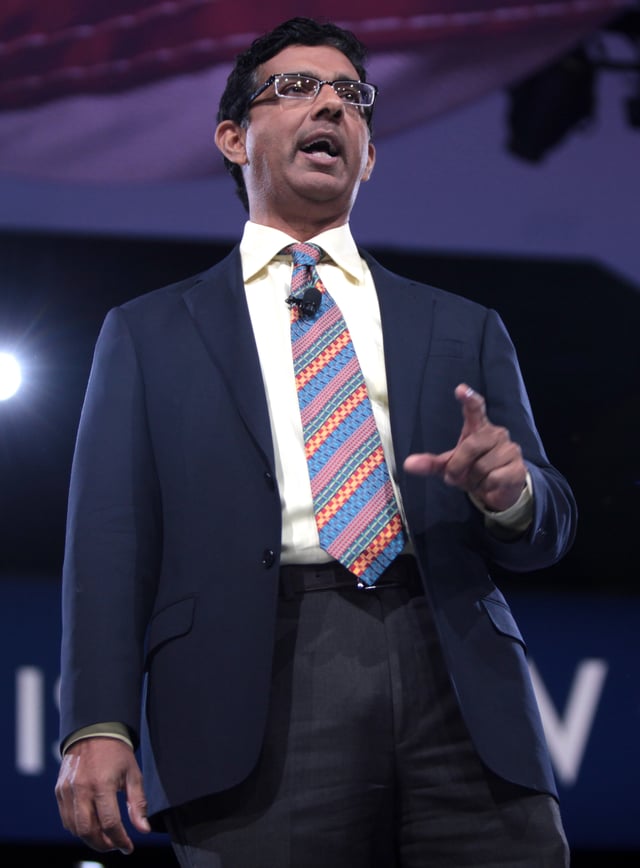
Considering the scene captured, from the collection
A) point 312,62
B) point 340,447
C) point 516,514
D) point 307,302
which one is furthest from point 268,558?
point 312,62

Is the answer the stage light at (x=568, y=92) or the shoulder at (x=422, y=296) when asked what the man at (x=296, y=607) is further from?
the stage light at (x=568, y=92)

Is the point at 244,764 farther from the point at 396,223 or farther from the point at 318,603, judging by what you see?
the point at 396,223

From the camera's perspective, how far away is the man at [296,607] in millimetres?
1336

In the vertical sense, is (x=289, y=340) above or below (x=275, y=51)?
below

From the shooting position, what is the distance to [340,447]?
1489 mm

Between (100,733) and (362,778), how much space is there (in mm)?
322

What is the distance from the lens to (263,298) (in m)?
1.67

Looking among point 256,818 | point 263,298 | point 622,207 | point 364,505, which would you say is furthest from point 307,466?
point 622,207

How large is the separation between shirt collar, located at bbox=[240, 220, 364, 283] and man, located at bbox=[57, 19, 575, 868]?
0.11 m

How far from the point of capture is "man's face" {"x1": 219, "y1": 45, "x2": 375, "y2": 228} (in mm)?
1773

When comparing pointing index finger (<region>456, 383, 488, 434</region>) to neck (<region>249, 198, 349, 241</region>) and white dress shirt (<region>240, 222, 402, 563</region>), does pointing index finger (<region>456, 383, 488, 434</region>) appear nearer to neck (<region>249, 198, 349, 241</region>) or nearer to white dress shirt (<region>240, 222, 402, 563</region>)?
white dress shirt (<region>240, 222, 402, 563</region>)

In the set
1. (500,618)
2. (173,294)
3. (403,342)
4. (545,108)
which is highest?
(545,108)

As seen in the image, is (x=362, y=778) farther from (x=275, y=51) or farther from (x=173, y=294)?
(x=275, y=51)

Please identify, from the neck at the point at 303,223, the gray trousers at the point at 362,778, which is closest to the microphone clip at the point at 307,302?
the neck at the point at 303,223
